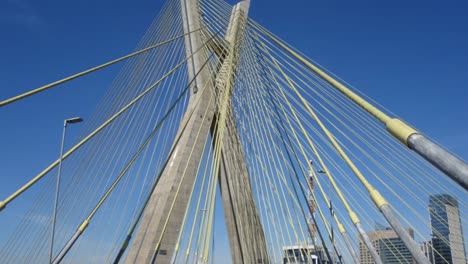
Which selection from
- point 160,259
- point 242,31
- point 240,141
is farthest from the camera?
point 242,31

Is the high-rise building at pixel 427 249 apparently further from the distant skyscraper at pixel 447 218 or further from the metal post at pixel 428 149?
the metal post at pixel 428 149

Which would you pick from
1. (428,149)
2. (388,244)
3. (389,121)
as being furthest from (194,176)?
(428,149)

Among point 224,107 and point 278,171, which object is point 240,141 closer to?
point 224,107

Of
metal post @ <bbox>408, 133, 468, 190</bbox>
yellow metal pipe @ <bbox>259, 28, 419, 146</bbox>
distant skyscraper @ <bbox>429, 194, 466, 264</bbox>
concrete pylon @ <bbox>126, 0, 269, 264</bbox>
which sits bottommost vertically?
metal post @ <bbox>408, 133, 468, 190</bbox>

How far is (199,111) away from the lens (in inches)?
650

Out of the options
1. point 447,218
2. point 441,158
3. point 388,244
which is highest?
point 388,244

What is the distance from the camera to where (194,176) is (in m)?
15.6

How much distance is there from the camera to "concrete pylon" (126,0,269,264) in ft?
46.3

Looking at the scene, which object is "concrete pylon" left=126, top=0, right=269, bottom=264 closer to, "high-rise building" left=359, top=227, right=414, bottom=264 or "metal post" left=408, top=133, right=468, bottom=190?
"high-rise building" left=359, top=227, right=414, bottom=264

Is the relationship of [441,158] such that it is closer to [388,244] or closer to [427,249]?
[388,244]

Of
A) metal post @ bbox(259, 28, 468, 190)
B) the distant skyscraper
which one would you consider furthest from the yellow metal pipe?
the distant skyscraper

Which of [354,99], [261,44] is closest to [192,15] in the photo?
[261,44]

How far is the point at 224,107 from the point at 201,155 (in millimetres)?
2037

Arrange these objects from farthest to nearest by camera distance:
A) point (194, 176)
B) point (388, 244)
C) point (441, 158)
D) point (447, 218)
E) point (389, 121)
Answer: point (388, 244) → point (194, 176) → point (447, 218) → point (389, 121) → point (441, 158)
